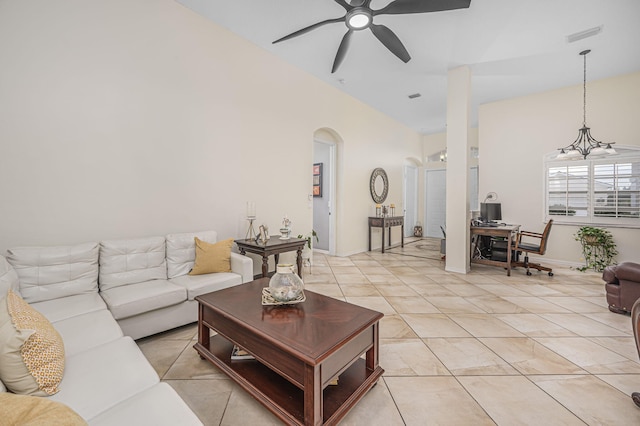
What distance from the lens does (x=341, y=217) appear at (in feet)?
17.9

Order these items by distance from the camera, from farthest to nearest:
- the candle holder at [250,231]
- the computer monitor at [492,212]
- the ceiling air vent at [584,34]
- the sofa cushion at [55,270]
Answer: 1. the computer monitor at [492,212]
2. the candle holder at [250,231]
3. the ceiling air vent at [584,34]
4. the sofa cushion at [55,270]

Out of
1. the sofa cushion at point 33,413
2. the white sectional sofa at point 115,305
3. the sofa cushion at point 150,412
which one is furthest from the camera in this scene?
the white sectional sofa at point 115,305

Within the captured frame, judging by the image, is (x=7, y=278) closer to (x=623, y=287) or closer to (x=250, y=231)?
(x=250, y=231)

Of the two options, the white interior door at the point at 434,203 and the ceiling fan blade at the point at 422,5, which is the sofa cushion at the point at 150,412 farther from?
the white interior door at the point at 434,203

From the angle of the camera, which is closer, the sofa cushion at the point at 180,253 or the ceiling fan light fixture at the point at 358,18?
the ceiling fan light fixture at the point at 358,18

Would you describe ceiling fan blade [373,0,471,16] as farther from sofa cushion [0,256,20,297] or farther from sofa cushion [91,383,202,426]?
sofa cushion [0,256,20,297]

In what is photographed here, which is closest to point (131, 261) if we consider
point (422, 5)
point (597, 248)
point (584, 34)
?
point (422, 5)

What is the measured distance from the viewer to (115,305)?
6.48ft

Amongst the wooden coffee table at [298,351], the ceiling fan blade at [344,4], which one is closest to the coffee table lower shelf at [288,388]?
the wooden coffee table at [298,351]

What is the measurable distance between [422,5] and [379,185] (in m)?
4.41

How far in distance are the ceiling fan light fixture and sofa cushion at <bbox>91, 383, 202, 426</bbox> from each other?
117 inches

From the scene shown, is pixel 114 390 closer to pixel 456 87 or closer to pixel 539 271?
pixel 456 87

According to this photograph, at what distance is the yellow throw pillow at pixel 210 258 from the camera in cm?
268

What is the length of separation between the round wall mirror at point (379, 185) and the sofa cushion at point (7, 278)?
549 centimetres
